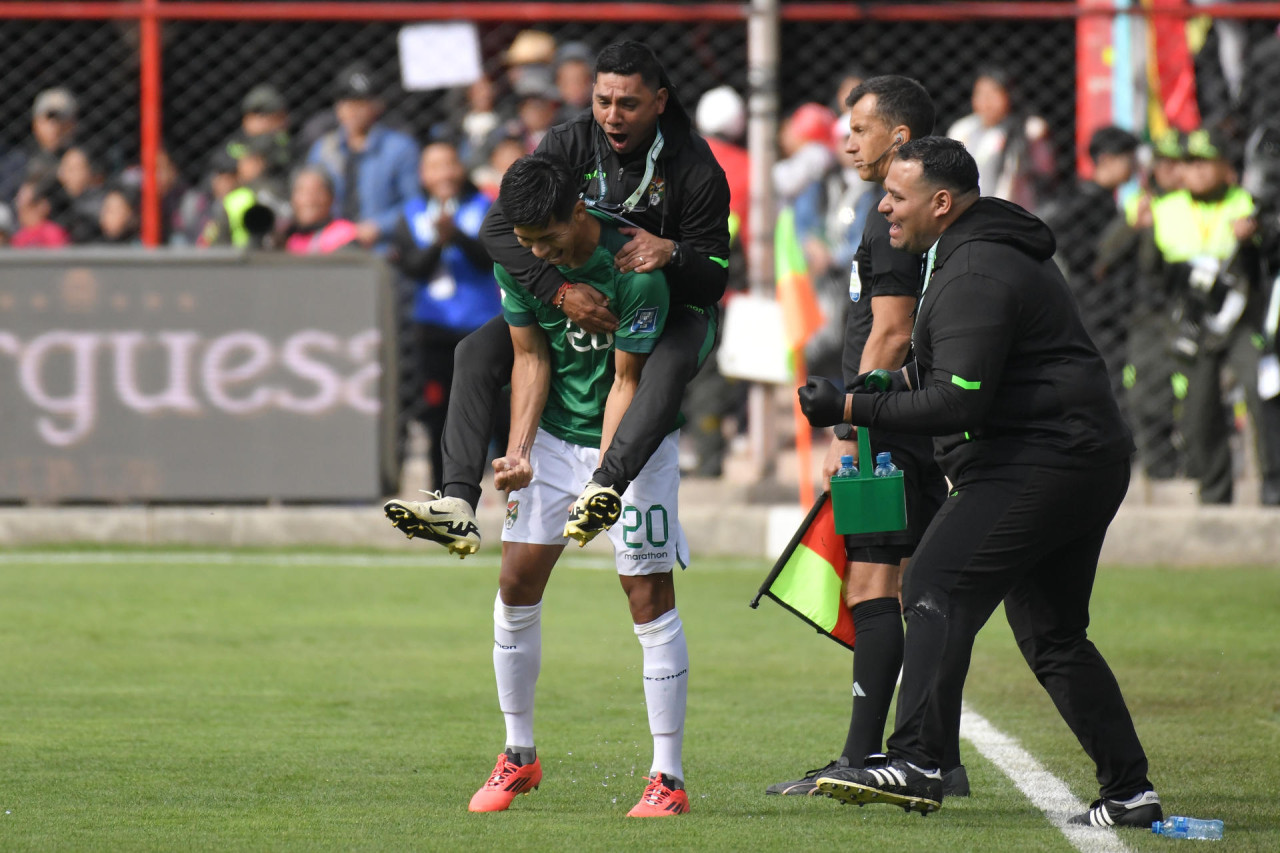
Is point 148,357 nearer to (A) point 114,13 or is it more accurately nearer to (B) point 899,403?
(A) point 114,13

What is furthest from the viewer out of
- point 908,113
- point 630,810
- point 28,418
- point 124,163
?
point 124,163

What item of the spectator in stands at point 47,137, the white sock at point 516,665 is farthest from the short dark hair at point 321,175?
the white sock at point 516,665

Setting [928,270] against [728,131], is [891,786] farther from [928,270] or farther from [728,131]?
Answer: [728,131]

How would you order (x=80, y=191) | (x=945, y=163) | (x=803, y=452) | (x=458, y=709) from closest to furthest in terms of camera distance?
(x=945, y=163) < (x=458, y=709) < (x=803, y=452) < (x=80, y=191)

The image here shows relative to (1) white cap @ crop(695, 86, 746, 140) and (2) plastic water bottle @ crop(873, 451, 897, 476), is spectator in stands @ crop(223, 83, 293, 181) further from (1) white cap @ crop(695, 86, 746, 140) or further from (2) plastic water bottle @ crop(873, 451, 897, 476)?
(2) plastic water bottle @ crop(873, 451, 897, 476)

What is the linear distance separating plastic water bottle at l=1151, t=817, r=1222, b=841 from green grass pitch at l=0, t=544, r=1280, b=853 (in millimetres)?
74

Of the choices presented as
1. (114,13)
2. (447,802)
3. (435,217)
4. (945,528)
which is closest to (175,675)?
(447,802)

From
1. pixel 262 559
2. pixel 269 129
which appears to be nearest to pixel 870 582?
pixel 262 559

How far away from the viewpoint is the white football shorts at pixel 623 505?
5.62 meters

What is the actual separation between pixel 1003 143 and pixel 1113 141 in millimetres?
740

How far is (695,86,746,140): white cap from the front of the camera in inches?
482

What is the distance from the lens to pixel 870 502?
5531 millimetres

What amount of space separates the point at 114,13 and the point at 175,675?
5330 mm

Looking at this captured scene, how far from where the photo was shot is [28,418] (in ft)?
37.1
